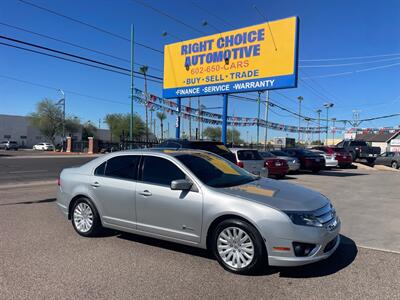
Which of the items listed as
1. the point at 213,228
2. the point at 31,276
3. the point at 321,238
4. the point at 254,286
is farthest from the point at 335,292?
the point at 31,276

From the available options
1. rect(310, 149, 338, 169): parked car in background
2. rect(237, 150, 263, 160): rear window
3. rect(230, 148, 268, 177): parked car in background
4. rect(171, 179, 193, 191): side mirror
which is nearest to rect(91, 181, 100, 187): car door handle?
rect(171, 179, 193, 191): side mirror

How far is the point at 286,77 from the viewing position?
685 inches

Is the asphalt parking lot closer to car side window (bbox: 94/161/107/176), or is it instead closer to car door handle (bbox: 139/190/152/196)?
car door handle (bbox: 139/190/152/196)

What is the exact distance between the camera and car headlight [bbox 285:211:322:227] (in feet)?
13.8

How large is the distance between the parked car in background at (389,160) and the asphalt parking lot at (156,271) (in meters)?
25.4

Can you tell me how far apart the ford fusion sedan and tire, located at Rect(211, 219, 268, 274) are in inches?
0.5

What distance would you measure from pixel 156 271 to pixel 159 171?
150 cm

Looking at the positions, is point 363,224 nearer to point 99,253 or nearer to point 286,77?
point 99,253

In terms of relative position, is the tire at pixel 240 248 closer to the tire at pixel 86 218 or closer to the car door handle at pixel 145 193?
the car door handle at pixel 145 193

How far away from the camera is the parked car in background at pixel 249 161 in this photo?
1305cm

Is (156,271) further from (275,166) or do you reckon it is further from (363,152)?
(363,152)

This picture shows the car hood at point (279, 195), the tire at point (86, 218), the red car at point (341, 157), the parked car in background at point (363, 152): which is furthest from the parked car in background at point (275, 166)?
the parked car in background at point (363, 152)

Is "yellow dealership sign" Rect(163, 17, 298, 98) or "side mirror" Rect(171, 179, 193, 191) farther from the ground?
"yellow dealership sign" Rect(163, 17, 298, 98)

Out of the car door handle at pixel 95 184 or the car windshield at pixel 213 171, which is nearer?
the car windshield at pixel 213 171
